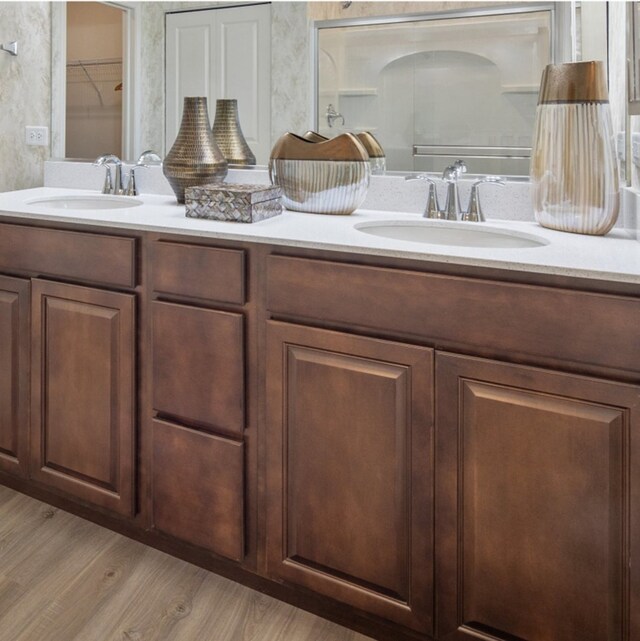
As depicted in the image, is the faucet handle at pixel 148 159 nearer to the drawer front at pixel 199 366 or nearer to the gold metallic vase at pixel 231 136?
the gold metallic vase at pixel 231 136

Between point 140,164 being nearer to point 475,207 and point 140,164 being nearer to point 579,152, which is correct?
point 475,207

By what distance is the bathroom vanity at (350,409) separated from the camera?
1.01 meters

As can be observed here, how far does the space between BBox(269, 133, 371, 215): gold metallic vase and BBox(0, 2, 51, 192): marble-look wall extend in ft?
3.83

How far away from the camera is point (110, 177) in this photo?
209 cm

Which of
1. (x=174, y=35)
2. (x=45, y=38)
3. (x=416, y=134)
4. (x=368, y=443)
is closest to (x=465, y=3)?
(x=416, y=134)

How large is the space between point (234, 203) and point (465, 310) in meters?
0.66

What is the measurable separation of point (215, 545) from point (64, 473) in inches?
21.0

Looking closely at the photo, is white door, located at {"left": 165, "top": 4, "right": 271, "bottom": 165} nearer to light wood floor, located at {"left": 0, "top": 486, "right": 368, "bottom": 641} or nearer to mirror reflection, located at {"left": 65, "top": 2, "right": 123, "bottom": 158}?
mirror reflection, located at {"left": 65, "top": 2, "right": 123, "bottom": 158}

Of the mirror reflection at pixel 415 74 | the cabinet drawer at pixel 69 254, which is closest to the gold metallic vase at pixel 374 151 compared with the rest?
the mirror reflection at pixel 415 74

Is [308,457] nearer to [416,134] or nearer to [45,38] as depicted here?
[416,134]

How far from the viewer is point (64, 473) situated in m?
1.67

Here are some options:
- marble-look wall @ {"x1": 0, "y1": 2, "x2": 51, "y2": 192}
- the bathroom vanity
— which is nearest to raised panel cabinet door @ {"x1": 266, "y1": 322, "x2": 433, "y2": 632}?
the bathroom vanity

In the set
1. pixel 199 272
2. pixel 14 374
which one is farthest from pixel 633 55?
pixel 14 374

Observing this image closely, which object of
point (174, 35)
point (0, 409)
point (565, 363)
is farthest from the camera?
point (174, 35)
